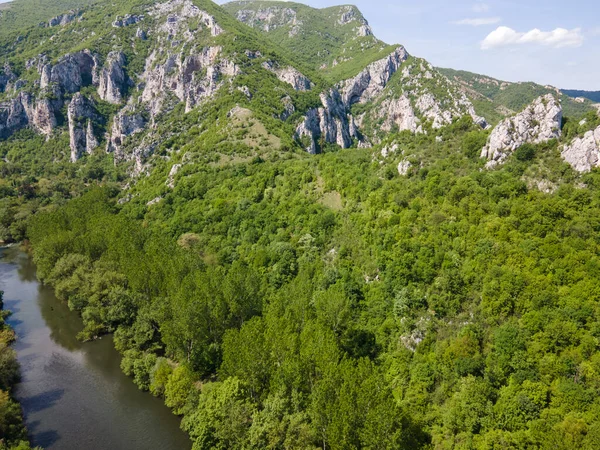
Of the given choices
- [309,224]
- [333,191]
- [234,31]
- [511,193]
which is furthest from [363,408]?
[234,31]

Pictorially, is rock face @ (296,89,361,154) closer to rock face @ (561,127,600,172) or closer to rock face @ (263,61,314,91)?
rock face @ (263,61,314,91)

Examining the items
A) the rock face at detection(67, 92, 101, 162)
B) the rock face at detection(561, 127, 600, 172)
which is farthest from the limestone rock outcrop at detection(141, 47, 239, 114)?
the rock face at detection(561, 127, 600, 172)

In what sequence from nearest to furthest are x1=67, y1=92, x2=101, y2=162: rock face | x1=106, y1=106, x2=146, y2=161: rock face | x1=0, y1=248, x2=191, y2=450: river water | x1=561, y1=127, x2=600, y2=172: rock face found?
x1=0, y1=248, x2=191, y2=450: river water
x1=561, y1=127, x2=600, y2=172: rock face
x1=106, y1=106, x2=146, y2=161: rock face
x1=67, y1=92, x2=101, y2=162: rock face

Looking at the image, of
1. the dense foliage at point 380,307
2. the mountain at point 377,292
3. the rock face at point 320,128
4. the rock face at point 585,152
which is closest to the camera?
the dense foliage at point 380,307

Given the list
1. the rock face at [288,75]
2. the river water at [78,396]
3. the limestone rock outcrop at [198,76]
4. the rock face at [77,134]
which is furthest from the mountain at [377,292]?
the rock face at [77,134]

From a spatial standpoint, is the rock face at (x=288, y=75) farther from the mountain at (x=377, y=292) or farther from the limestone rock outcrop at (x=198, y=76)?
the mountain at (x=377, y=292)
